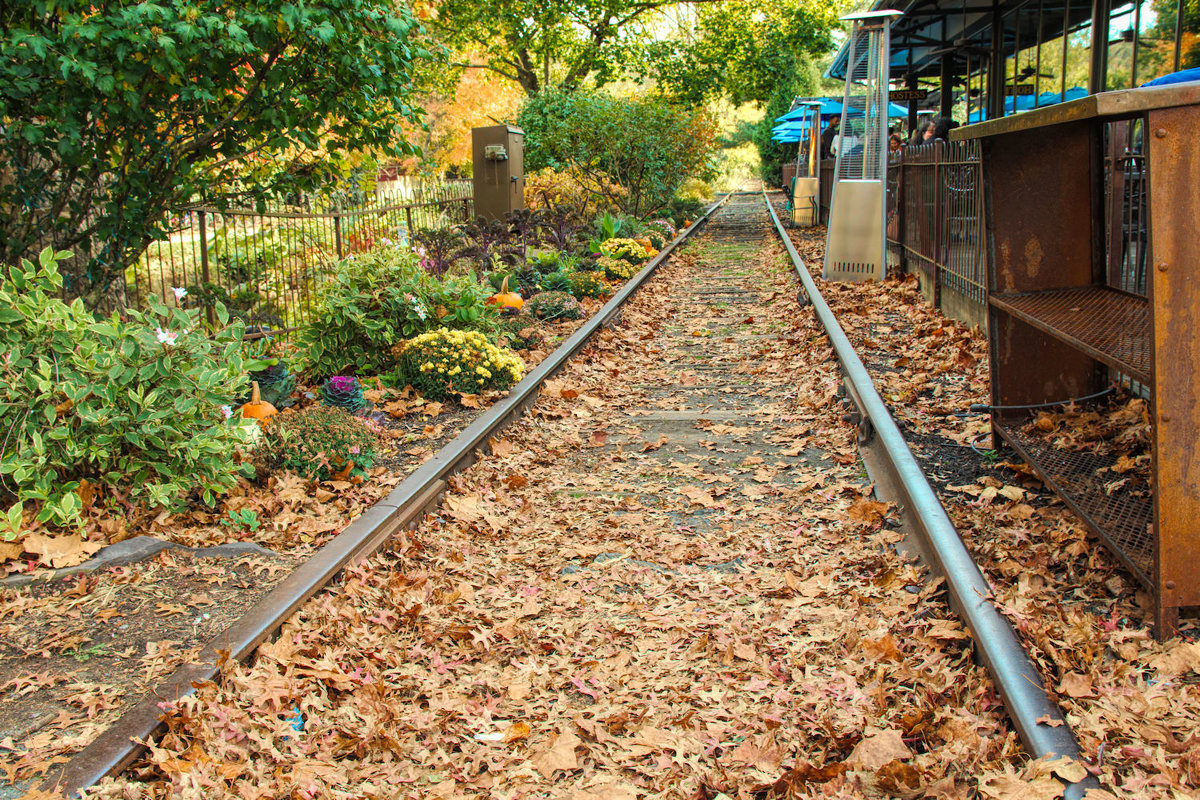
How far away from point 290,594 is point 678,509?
2.11 metres

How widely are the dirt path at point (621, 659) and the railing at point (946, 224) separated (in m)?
3.56

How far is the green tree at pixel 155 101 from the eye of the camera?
16.8 feet

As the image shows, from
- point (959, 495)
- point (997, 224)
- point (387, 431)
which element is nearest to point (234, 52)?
point (387, 431)

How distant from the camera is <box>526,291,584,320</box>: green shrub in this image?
10.5m

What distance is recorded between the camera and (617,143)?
66.3ft

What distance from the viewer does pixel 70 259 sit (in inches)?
254

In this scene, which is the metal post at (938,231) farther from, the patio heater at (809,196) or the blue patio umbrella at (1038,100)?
the patio heater at (809,196)

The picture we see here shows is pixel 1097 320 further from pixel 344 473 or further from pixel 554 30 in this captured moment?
pixel 554 30

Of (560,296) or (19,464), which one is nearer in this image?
(19,464)

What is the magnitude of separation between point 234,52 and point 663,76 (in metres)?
26.4

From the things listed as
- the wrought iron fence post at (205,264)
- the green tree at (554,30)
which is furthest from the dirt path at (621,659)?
the green tree at (554,30)

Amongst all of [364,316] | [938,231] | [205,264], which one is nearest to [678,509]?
[364,316]

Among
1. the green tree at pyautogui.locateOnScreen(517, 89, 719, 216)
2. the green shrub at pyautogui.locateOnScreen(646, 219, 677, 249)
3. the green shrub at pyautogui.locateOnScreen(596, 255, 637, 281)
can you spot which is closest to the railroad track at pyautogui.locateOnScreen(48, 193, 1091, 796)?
the green shrub at pyautogui.locateOnScreen(596, 255, 637, 281)

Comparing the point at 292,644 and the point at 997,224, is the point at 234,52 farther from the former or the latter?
the point at 997,224
